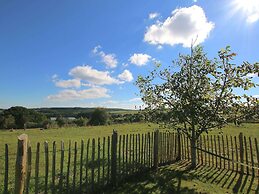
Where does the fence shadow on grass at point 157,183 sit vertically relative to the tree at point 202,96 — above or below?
below

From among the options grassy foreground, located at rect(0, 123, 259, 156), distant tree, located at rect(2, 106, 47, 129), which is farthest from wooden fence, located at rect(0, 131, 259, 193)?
distant tree, located at rect(2, 106, 47, 129)

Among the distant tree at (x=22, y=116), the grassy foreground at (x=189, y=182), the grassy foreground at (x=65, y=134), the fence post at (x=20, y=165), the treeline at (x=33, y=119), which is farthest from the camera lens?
the distant tree at (x=22, y=116)

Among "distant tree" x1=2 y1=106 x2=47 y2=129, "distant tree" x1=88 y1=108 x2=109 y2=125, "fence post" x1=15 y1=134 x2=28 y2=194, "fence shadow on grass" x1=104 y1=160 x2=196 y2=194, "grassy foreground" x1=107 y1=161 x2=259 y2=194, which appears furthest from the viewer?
"distant tree" x1=2 y1=106 x2=47 y2=129

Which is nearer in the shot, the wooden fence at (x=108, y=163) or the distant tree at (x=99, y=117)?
the wooden fence at (x=108, y=163)

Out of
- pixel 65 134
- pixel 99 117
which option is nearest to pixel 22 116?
pixel 99 117

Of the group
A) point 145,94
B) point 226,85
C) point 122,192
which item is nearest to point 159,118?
point 145,94

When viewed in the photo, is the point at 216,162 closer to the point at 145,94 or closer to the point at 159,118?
the point at 159,118

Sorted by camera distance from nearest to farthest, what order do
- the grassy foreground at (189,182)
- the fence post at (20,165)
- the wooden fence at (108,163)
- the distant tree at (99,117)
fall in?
the fence post at (20,165) < the wooden fence at (108,163) < the grassy foreground at (189,182) < the distant tree at (99,117)

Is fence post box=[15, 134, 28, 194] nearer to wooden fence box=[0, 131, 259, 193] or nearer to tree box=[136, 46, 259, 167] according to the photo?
wooden fence box=[0, 131, 259, 193]

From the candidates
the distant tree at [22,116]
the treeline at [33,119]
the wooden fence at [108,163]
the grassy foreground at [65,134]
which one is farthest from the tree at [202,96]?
the distant tree at [22,116]

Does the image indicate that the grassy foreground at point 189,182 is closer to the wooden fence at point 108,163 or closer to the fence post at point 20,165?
the wooden fence at point 108,163

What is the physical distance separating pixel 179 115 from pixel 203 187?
3300mm

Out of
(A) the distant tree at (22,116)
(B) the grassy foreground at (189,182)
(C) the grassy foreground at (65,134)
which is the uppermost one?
(A) the distant tree at (22,116)

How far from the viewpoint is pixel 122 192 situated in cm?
829
